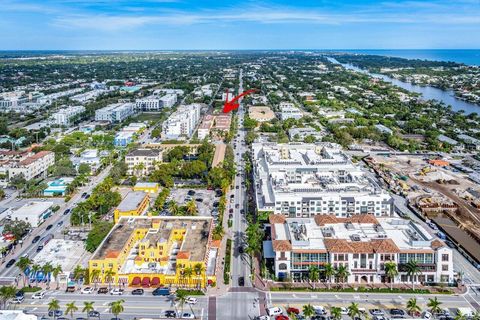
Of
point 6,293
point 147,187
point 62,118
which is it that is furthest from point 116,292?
point 62,118

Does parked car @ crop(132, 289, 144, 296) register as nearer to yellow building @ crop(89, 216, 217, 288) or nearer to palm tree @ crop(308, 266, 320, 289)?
yellow building @ crop(89, 216, 217, 288)

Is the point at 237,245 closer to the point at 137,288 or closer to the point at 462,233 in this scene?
the point at 137,288

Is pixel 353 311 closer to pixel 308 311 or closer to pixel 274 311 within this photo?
pixel 308 311

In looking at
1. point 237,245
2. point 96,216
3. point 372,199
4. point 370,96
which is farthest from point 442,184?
point 370,96

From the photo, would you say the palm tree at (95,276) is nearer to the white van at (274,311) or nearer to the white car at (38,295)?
the white car at (38,295)

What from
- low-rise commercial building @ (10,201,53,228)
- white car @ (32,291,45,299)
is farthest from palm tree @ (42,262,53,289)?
low-rise commercial building @ (10,201,53,228)
